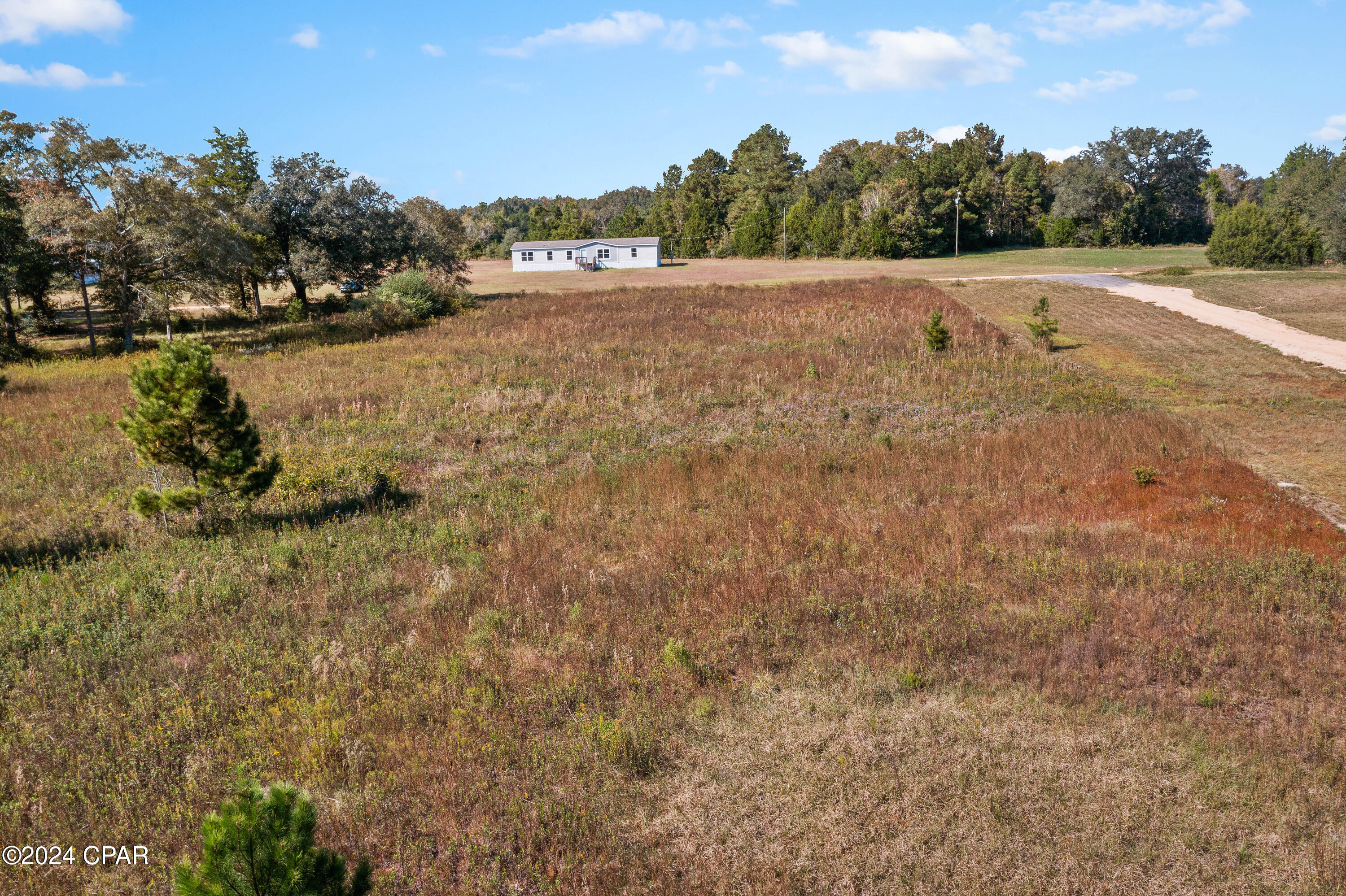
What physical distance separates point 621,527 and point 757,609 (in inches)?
122

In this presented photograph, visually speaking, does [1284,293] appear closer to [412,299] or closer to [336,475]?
[412,299]

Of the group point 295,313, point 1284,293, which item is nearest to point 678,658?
point 295,313

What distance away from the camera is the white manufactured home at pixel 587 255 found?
246ft

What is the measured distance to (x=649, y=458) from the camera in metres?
14.0

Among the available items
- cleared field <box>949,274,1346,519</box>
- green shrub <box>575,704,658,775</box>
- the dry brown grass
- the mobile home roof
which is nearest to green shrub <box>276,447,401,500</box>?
green shrub <box>575,704,658,775</box>

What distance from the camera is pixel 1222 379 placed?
1972cm

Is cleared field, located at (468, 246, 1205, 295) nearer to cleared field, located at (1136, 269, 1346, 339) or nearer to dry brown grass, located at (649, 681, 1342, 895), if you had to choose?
cleared field, located at (1136, 269, 1346, 339)

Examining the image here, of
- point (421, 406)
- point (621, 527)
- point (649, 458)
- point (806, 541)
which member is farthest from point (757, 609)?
point (421, 406)

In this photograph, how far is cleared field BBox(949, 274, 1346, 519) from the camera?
519 inches

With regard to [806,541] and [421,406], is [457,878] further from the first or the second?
[421,406]

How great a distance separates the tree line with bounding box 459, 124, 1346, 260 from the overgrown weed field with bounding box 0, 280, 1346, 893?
68061 mm

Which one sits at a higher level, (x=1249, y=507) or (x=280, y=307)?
(x=280, y=307)

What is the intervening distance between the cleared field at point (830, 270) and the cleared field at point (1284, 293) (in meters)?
8.27

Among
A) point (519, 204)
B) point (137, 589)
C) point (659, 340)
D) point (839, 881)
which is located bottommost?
point (839, 881)
